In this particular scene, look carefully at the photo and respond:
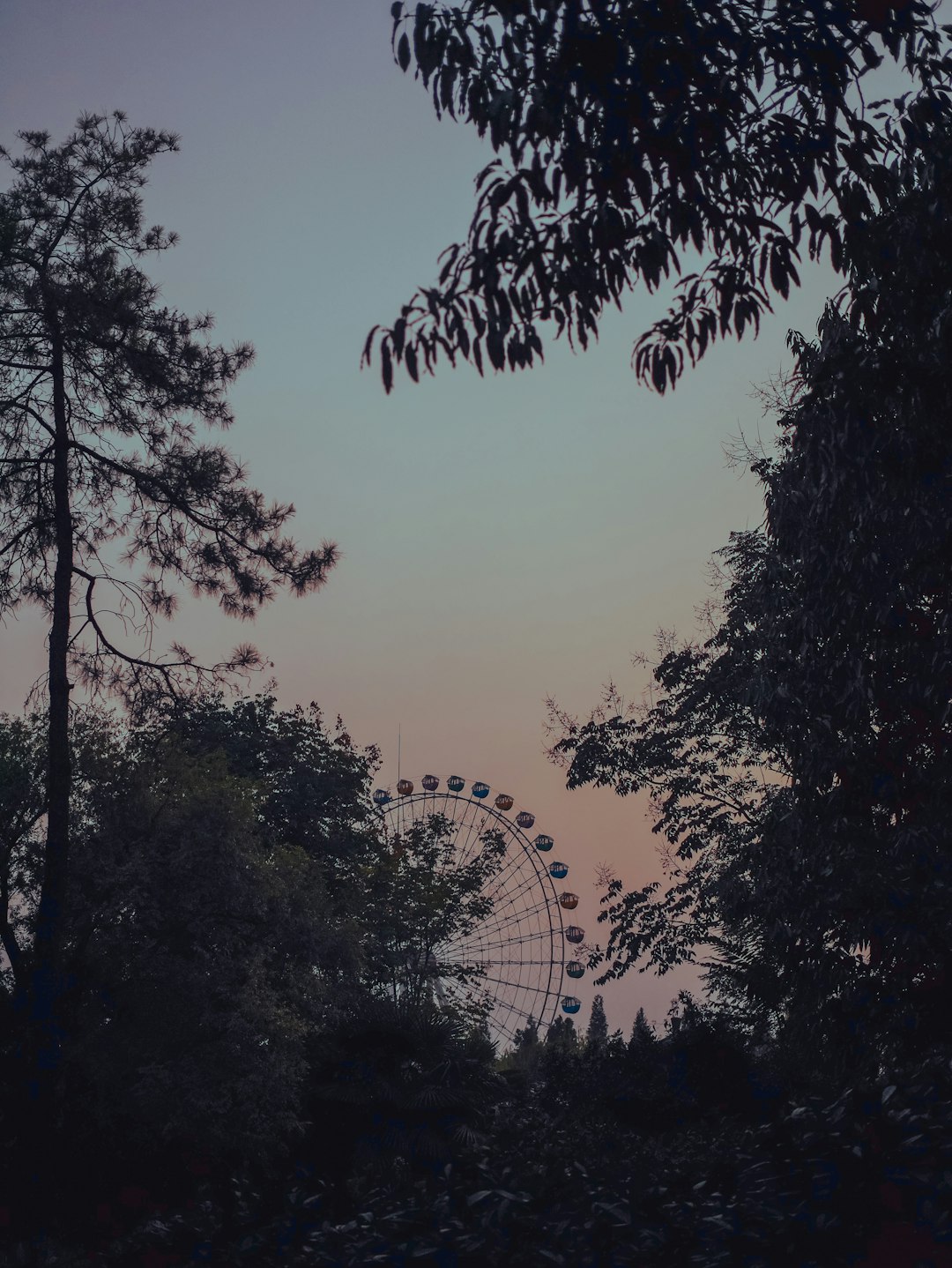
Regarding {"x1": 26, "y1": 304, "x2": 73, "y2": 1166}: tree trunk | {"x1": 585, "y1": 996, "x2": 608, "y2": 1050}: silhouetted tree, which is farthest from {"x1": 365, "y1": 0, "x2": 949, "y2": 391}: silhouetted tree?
{"x1": 585, "y1": 996, "x2": 608, "y2": 1050}: silhouetted tree

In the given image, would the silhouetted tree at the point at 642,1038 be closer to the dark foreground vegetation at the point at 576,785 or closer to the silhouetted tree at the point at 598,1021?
the dark foreground vegetation at the point at 576,785

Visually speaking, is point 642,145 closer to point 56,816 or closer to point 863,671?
point 863,671

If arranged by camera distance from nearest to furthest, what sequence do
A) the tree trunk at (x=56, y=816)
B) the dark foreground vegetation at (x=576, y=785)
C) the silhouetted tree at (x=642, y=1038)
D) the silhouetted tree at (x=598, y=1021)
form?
the dark foreground vegetation at (x=576, y=785)
the tree trunk at (x=56, y=816)
the silhouetted tree at (x=642, y=1038)
the silhouetted tree at (x=598, y=1021)

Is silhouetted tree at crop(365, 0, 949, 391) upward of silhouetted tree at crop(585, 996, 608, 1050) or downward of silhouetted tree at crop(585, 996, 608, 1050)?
downward

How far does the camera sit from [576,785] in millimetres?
22547

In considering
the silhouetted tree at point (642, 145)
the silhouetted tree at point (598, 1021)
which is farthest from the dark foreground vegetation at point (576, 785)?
the silhouetted tree at point (598, 1021)

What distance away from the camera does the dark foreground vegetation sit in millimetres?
5207

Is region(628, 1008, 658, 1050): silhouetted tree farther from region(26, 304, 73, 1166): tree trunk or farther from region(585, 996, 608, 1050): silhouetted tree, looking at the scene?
region(585, 996, 608, 1050): silhouetted tree

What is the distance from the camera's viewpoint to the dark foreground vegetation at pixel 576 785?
521 centimetres

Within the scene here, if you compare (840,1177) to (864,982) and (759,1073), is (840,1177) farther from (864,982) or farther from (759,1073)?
(759,1073)

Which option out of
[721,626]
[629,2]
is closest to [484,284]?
[629,2]

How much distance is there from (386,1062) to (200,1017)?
3.65 metres

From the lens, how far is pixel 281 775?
3161 cm

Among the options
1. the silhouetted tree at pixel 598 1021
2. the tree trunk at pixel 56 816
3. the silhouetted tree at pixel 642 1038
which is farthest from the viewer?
the silhouetted tree at pixel 598 1021
